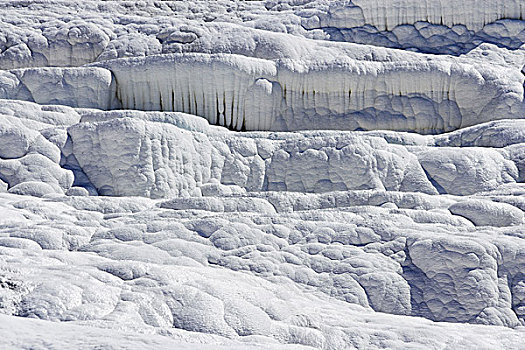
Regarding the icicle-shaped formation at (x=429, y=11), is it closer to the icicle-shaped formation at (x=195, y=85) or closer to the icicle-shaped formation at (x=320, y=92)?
the icicle-shaped formation at (x=320, y=92)

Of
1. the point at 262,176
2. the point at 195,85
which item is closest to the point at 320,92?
the point at 195,85

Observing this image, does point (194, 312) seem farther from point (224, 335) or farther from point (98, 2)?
point (98, 2)

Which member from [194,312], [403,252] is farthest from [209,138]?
[194,312]

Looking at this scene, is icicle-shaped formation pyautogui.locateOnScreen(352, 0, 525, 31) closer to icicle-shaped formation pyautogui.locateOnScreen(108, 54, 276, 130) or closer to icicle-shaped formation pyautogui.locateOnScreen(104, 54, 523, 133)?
icicle-shaped formation pyautogui.locateOnScreen(104, 54, 523, 133)

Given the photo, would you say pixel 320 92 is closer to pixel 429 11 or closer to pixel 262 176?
pixel 262 176

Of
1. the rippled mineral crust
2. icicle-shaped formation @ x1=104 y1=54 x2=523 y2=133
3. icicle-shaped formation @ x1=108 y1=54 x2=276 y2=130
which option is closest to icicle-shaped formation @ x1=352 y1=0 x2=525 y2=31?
the rippled mineral crust

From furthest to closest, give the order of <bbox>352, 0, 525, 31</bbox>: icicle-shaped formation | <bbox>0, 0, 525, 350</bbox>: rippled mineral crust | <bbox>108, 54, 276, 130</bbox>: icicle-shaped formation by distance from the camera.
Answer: <bbox>352, 0, 525, 31</bbox>: icicle-shaped formation
<bbox>108, 54, 276, 130</bbox>: icicle-shaped formation
<bbox>0, 0, 525, 350</bbox>: rippled mineral crust
